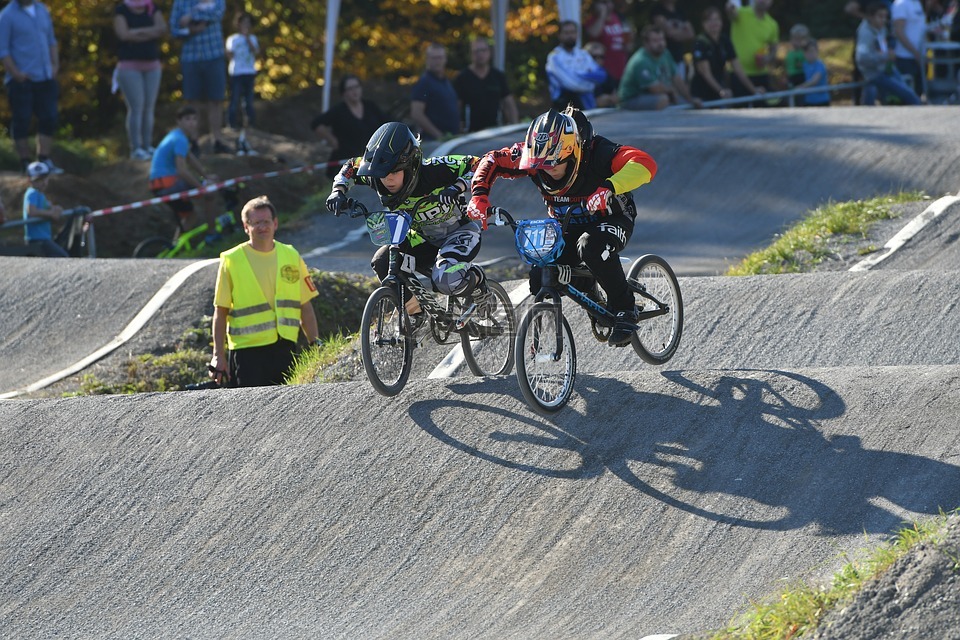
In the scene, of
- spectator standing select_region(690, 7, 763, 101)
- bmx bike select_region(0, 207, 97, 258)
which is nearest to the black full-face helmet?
bmx bike select_region(0, 207, 97, 258)

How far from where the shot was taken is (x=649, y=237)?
15.5 meters

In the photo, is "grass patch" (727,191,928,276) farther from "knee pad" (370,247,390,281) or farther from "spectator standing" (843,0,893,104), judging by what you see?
"spectator standing" (843,0,893,104)

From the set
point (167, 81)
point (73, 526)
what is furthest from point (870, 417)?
point (167, 81)

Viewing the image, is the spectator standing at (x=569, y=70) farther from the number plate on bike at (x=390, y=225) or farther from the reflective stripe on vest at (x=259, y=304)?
the number plate on bike at (x=390, y=225)

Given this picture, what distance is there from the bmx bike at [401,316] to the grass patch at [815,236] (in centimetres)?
448

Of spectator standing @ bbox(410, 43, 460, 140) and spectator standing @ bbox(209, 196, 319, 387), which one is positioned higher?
spectator standing @ bbox(410, 43, 460, 140)

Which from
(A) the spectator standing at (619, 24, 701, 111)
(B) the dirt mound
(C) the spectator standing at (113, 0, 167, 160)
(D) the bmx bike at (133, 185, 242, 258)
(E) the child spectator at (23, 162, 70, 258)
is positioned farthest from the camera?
(A) the spectator standing at (619, 24, 701, 111)

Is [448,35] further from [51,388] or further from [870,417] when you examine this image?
[870,417]

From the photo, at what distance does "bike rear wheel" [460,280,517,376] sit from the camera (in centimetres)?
838

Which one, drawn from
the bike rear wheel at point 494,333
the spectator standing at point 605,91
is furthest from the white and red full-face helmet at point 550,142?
the spectator standing at point 605,91

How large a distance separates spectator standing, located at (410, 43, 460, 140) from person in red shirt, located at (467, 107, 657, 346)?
35.6ft

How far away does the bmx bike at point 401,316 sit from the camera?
7988 millimetres

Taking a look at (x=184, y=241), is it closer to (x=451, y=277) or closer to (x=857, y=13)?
(x=451, y=277)

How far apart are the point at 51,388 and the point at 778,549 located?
23.6 feet
